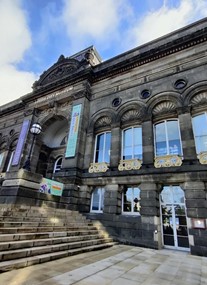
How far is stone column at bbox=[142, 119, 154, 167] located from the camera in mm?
11477

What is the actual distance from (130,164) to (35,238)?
24.0 ft

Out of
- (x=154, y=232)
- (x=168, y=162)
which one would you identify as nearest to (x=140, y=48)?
(x=168, y=162)

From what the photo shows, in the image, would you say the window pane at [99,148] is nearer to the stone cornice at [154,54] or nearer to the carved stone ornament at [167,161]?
the carved stone ornament at [167,161]

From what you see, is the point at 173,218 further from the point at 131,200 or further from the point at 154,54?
the point at 154,54

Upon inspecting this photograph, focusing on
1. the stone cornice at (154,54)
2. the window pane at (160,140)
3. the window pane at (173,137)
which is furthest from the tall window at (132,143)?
the stone cornice at (154,54)

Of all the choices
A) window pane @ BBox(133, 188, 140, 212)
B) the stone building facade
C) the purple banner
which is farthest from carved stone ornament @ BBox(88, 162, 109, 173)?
the purple banner

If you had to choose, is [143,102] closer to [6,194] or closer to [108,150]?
[108,150]

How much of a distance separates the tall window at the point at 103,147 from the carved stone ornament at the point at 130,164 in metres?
1.48

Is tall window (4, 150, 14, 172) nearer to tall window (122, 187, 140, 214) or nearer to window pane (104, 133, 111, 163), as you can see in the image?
window pane (104, 133, 111, 163)

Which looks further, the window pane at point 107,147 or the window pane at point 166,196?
the window pane at point 107,147

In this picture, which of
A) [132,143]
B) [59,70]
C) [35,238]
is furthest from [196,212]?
[59,70]

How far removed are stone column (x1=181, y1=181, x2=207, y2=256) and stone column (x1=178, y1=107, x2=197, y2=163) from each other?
4.97ft

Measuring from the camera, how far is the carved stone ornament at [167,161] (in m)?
10.5

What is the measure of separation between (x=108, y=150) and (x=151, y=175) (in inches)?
162
